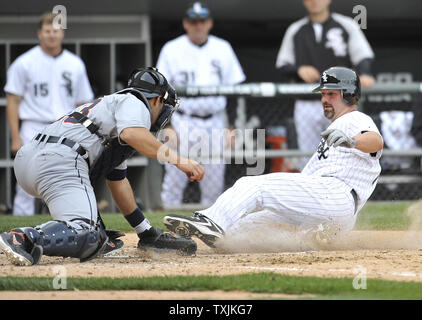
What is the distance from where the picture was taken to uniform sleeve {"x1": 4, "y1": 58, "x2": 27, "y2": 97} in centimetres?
902

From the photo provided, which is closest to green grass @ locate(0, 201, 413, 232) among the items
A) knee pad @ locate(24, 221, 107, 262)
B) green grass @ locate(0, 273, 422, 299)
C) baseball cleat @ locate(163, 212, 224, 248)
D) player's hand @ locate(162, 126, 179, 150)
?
player's hand @ locate(162, 126, 179, 150)

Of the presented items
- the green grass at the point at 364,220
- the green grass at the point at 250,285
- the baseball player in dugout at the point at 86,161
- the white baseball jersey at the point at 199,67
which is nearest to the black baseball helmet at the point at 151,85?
the baseball player in dugout at the point at 86,161

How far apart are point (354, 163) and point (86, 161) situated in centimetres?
186

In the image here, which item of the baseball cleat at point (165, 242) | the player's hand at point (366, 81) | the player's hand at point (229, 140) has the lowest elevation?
the baseball cleat at point (165, 242)

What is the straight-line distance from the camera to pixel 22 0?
10.5 metres

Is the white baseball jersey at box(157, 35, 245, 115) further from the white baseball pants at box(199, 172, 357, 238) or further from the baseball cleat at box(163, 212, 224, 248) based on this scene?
the baseball cleat at box(163, 212, 224, 248)

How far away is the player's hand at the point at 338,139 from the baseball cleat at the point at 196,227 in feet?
3.04

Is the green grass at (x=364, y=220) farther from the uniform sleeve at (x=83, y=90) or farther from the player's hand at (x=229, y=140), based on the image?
the uniform sleeve at (x=83, y=90)

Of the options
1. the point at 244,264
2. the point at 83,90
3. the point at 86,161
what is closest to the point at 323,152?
the point at 244,264

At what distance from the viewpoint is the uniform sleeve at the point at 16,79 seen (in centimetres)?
902

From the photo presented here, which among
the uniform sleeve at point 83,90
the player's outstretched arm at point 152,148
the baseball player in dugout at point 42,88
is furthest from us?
the uniform sleeve at point 83,90

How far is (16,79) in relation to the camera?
905 centimetres

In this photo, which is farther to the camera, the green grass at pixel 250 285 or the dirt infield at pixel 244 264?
the dirt infield at pixel 244 264

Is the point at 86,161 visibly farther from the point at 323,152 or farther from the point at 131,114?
the point at 323,152
